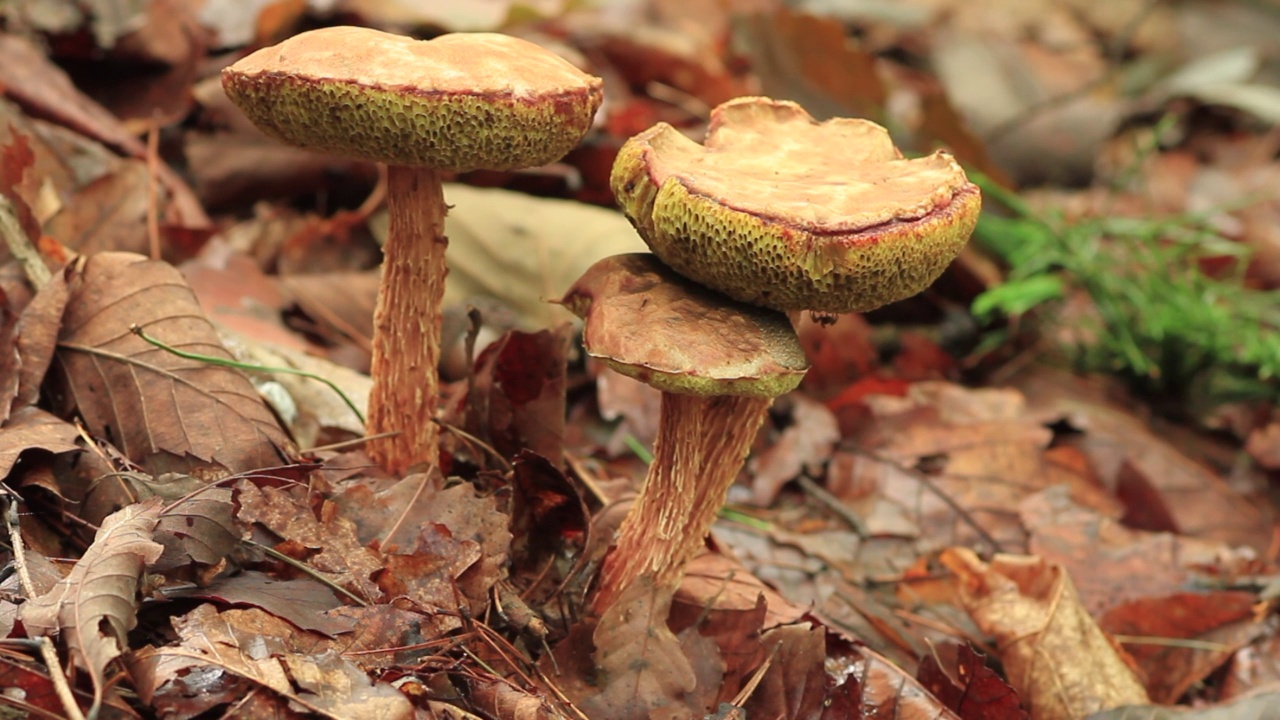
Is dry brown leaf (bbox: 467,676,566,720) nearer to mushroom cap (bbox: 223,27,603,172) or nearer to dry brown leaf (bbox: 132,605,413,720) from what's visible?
dry brown leaf (bbox: 132,605,413,720)

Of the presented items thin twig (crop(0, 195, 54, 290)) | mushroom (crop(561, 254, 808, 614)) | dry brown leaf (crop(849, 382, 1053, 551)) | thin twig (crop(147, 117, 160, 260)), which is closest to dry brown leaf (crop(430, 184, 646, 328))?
thin twig (crop(147, 117, 160, 260))

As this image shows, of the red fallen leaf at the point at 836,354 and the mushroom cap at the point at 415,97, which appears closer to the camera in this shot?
the mushroom cap at the point at 415,97

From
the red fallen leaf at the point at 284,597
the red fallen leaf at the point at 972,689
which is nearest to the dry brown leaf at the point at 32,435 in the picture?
the red fallen leaf at the point at 284,597

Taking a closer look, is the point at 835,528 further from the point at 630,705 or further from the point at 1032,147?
the point at 1032,147

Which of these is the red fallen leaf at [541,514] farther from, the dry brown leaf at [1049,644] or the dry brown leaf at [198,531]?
the dry brown leaf at [1049,644]

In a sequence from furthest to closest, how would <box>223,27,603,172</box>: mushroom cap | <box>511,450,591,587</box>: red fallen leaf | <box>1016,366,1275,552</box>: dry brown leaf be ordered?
<box>1016,366,1275,552</box>: dry brown leaf, <box>511,450,591,587</box>: red fallen leaf, <box>223,27,603,172</box>: mushroom cap

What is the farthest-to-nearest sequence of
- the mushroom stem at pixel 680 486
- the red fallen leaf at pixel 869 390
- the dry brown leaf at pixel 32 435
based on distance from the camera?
the red fallen leaf at pixel 869 390
the mushroom stem at pixel 680 486
the dry brown leaf at pixel 32 435

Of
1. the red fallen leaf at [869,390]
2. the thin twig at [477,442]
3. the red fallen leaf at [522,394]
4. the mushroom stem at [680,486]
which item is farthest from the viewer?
the red fallen leaf at [869,390]
